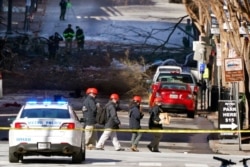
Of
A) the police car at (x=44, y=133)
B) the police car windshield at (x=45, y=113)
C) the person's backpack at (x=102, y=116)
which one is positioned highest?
the police car windshield at (x=45, y=113)

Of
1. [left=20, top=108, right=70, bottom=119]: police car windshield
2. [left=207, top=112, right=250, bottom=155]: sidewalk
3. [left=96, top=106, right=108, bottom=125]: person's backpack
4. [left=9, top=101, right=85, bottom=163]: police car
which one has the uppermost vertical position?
[left=20, top=108, right=70, bottom=119]: police car windshield

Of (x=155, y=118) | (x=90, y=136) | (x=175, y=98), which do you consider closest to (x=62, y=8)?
(x=175, y=98)

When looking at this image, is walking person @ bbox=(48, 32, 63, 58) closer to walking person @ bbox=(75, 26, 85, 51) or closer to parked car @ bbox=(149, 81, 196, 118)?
walking person @ bbox=(75, 26, 85, 51)

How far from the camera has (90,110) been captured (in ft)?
94.1

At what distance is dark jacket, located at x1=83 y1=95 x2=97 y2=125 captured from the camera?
1123 inches

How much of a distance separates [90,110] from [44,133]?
642 centimetres

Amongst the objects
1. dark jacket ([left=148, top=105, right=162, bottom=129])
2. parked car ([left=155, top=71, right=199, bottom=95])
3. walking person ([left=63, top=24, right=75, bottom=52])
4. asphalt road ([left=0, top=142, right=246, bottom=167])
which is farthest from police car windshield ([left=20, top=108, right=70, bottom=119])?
walking person ([left=63, top=24, right=75, bottom=52])

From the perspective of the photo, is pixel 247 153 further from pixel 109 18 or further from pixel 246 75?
pixel 109 18

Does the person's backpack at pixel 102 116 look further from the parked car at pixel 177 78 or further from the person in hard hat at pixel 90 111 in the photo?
the parked car at pixel 177 78

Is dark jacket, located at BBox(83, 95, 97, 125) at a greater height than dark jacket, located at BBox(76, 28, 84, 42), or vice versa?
dark jacket, located at BBox(83, 95, 97, 125)

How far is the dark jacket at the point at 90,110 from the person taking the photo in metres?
28.5

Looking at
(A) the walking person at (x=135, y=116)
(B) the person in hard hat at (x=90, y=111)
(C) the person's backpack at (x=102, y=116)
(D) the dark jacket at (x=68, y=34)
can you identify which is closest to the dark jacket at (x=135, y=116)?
(A) the walking person at (x=135, y=116)

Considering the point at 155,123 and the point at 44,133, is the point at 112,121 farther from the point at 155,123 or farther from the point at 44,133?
the point at 44,133

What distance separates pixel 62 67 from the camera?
65312 mm
